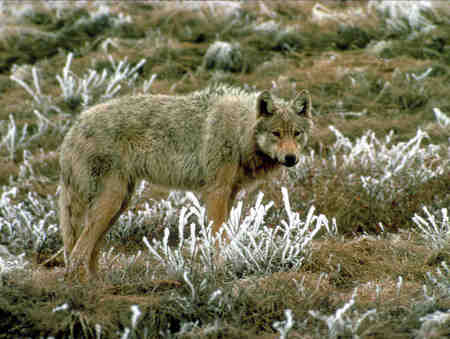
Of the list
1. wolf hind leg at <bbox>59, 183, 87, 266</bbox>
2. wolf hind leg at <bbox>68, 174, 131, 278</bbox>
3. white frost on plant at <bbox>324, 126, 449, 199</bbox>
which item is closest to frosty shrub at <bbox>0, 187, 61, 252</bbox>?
wolf hind leg at <bbox>59, 183, 87, 266</bbox>

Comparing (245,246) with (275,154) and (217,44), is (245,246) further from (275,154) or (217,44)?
(217,44)

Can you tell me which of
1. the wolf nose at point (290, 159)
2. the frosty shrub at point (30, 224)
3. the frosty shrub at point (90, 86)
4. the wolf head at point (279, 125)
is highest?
the wolf head at point (279, 125)

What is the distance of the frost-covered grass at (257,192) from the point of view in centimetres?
371

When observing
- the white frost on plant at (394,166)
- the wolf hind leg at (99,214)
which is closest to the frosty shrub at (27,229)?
the wolf hind leg at (99,214)

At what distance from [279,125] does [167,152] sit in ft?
4.07

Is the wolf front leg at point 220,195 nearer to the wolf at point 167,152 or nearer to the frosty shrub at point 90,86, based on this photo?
the wolf at point 167,152

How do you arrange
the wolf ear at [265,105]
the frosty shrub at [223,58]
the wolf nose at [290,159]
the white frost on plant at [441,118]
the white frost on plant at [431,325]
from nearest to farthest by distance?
the white frost on plant at [431,325] < the wolf nose at [290,159] < the wolf ear at [265,105] < the white frost on plant at [441,118] < the frosty shrub at [223,58]

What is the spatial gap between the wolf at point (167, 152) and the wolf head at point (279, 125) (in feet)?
0.03

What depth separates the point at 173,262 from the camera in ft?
14.0

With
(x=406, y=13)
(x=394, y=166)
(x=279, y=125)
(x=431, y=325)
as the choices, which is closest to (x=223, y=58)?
(x=406, y=13)

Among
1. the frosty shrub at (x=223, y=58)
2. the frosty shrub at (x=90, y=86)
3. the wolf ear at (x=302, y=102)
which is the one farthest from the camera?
the frosty shrub at (x=223, y=58)

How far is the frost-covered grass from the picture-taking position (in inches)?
146

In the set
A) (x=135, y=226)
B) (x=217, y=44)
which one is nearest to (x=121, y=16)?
(x=217, y=44)

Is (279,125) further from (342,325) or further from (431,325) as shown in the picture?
(431,325)
